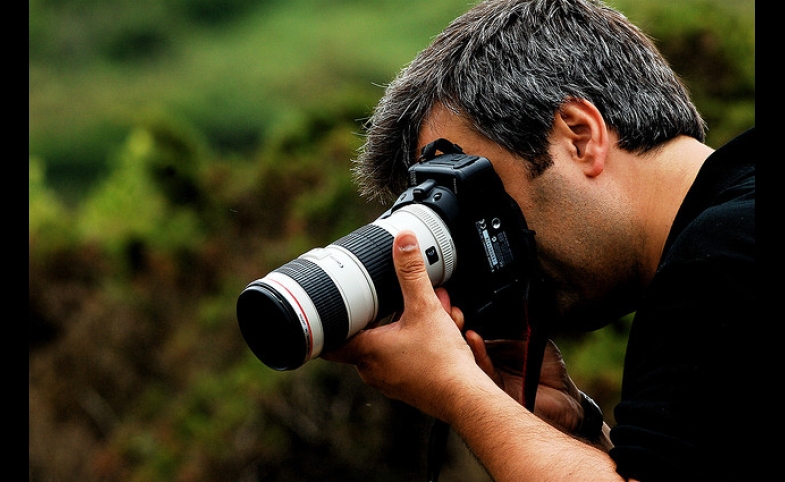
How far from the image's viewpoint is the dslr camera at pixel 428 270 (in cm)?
166

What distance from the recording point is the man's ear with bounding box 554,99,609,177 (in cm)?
183

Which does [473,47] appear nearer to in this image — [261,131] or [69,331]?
[69,331]

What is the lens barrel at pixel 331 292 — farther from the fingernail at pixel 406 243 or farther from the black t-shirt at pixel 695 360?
the black t-shirt at pixel 695 360

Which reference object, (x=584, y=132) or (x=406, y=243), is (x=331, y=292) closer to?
(x=406, y=243)

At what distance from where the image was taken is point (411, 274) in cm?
168

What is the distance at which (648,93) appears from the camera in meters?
1.97

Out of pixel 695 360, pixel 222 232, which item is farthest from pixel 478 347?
pixel 222 232

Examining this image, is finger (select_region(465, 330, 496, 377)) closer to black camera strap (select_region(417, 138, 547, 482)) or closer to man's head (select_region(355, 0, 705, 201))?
black camera strap (select_region(417, 138, 547, 482))

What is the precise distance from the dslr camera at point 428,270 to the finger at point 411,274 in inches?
2.2

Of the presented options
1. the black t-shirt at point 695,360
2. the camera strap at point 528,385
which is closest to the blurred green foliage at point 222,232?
the camera strap at point 528,385

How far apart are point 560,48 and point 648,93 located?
8.3 inches

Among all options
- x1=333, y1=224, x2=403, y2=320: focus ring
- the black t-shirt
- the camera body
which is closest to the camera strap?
the camera body

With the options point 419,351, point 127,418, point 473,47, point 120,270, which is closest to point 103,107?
point 120,270

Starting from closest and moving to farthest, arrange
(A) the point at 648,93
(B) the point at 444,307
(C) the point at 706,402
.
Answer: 1. (C) the point at 706,402
2. (B) the point at 444,307
3. (A) the point at 648,93
